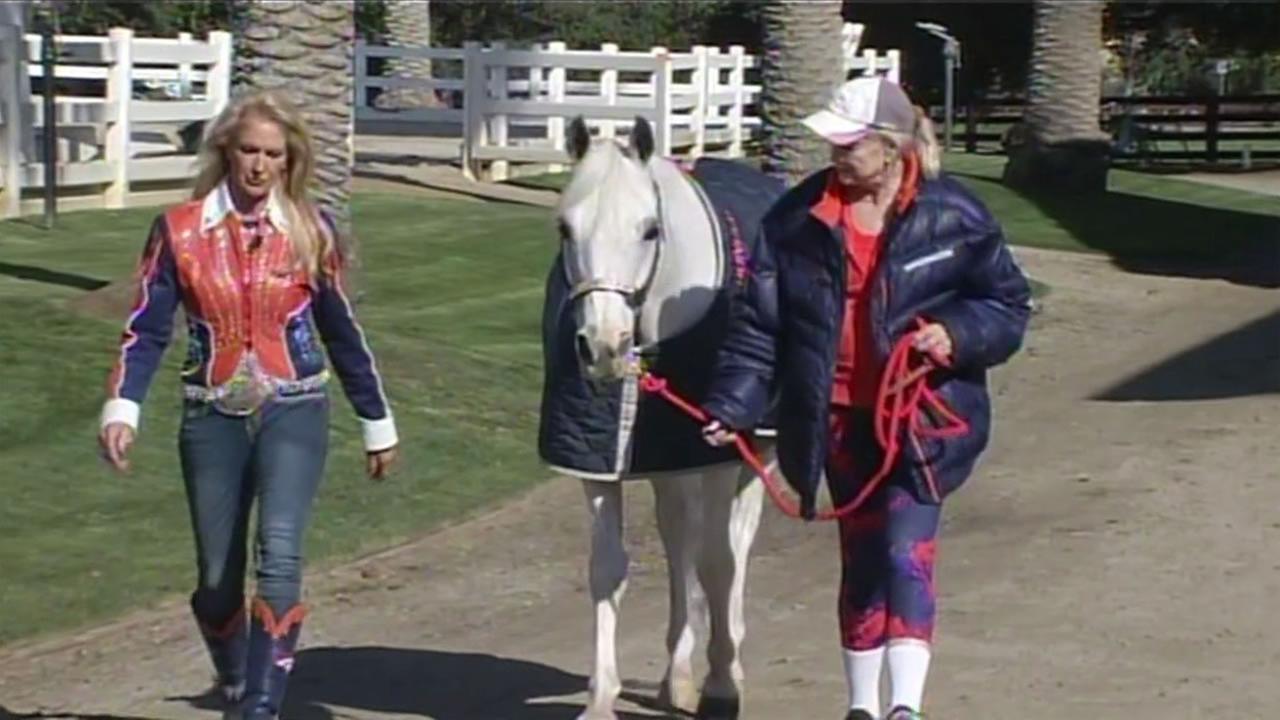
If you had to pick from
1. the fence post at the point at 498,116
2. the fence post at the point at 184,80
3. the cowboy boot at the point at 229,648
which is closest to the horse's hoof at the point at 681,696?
the cowboy boot at the point at 229,648

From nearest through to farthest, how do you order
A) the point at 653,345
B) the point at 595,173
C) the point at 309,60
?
the point at 595,173 < the point at 653,345 < the point at 309,60

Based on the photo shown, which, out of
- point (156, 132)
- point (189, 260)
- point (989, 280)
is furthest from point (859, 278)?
point (156, 132)

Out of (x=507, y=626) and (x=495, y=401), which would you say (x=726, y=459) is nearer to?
(x=507, y=626)

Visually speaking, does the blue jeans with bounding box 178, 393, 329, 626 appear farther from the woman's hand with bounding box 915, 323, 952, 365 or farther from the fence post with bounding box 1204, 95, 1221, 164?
the fence post with bounding box 1204, 95, 1221, 164

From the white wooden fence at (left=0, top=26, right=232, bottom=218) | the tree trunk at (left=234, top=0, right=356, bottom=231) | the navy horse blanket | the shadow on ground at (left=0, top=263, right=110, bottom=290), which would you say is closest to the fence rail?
the white wooden fence at (left=0, top=26, right=232, bottom=218)

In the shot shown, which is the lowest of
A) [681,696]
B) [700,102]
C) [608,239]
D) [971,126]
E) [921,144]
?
[971,126]

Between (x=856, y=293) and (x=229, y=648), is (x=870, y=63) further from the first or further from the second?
(x=856, y=293)

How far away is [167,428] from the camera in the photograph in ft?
39.2

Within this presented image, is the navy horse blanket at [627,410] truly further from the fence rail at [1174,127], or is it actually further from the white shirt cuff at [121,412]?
the fence rail at [1174,127]

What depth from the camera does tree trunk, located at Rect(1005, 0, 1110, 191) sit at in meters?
25.6

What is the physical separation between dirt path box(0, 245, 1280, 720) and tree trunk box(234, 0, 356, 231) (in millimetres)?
3396

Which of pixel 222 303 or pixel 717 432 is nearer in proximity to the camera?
pixel 717 432

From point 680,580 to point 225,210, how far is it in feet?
6.15

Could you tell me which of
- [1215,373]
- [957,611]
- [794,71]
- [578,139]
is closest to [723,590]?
[578,139]
